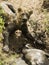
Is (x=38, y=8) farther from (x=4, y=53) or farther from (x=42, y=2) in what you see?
(x=4, y=53)

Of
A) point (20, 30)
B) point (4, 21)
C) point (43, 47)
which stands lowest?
point (43, 47)

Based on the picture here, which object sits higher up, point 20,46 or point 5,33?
point 5,33

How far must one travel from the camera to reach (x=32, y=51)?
7.60 meters

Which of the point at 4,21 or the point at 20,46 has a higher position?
the point at 4,21

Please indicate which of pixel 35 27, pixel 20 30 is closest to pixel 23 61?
pixel 20 30

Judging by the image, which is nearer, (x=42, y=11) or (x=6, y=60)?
(x=6, y=60)

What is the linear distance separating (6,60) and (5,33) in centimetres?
88

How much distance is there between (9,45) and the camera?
820cm

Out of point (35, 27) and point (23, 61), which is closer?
point (23, 61)

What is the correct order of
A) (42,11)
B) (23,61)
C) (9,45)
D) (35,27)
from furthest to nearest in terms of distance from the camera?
1. (42,11)
2. (35,27)
3. (9,45)
4. (23,61)

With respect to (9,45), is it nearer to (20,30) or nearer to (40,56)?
(20,30)

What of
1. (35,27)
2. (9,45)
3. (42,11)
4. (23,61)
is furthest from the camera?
(42,11)

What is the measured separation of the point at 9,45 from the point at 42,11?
2.47 m

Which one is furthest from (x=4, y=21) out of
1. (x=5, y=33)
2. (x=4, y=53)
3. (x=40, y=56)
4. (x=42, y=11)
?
(x=42, y=11)
